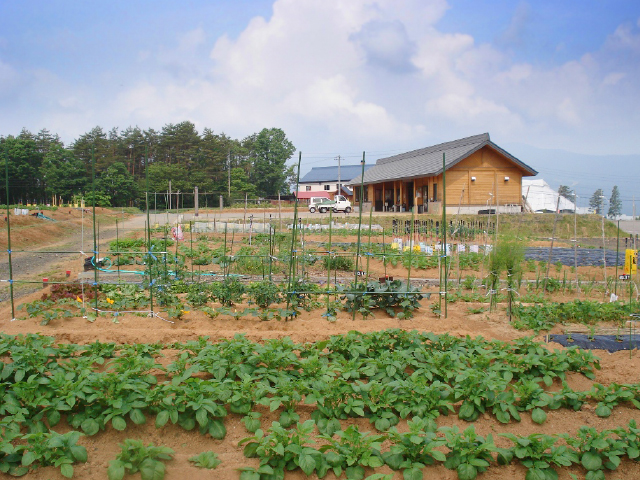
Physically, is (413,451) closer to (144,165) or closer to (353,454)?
(353,454)

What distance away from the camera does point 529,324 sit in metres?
5.82

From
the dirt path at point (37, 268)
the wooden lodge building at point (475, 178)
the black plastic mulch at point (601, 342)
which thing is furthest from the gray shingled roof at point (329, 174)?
the black plastic mulch at point (601, 342)

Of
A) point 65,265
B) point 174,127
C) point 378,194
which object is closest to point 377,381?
point 65,265

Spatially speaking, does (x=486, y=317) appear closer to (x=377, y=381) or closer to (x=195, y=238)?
(x=377, y=381)

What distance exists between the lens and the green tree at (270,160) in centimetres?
3869

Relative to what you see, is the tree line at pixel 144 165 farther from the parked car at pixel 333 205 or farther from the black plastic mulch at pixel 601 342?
the black plastic mulch at pixel 601 342

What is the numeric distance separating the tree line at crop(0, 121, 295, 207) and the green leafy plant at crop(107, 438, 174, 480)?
2788cm

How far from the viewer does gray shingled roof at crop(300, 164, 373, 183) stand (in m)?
54.1

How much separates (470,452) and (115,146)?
4223 centimetres

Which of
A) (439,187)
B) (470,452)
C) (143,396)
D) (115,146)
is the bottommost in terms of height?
(470,452)

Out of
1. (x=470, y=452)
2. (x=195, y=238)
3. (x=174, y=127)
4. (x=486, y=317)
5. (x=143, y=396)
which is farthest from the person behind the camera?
(x=174, y=127)

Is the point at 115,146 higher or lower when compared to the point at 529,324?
higher

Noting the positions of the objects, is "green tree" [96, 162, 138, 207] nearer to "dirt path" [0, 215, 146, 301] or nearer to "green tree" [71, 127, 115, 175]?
"green tree" [71, 127, 115, 175]

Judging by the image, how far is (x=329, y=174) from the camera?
54812 mm
